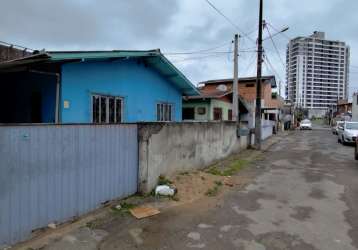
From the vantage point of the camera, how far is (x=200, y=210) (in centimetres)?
666

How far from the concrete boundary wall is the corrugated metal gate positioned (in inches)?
16.5

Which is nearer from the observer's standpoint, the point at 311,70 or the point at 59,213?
the point at 59,213

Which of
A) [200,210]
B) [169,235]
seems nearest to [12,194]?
[169,235]

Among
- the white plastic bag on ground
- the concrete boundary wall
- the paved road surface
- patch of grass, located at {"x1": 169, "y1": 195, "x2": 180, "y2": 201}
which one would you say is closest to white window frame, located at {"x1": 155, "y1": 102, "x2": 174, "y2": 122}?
the concrete boundary wall

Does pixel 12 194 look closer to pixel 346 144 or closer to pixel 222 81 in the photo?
pixel 346 144

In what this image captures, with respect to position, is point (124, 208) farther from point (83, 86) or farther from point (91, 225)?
point (83, 86)

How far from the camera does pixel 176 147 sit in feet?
30.5

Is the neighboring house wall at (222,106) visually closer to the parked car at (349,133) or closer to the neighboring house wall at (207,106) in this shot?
the neighboring house wall at (207,106)

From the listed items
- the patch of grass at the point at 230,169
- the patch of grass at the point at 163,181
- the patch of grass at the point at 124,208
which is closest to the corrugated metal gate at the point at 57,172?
the patch of grass at the point at 124,208

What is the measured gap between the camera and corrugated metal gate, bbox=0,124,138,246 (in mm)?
4578

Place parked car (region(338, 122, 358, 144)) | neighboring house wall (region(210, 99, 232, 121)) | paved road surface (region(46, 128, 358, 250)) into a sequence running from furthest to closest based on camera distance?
parked car (region(338, 122, 358, 144)) → neighboring house wall (region(210, 99, 232, 121)) → paved road surface (region(46, 128, 358, 250))

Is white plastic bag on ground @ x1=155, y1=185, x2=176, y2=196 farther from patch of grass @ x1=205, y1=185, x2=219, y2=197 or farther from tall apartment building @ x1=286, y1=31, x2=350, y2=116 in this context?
tall apartment building @ x1=286, y1=31, x2=350, y2=116

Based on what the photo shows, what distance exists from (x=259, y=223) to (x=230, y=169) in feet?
20.1

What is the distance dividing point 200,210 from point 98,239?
239 cm
